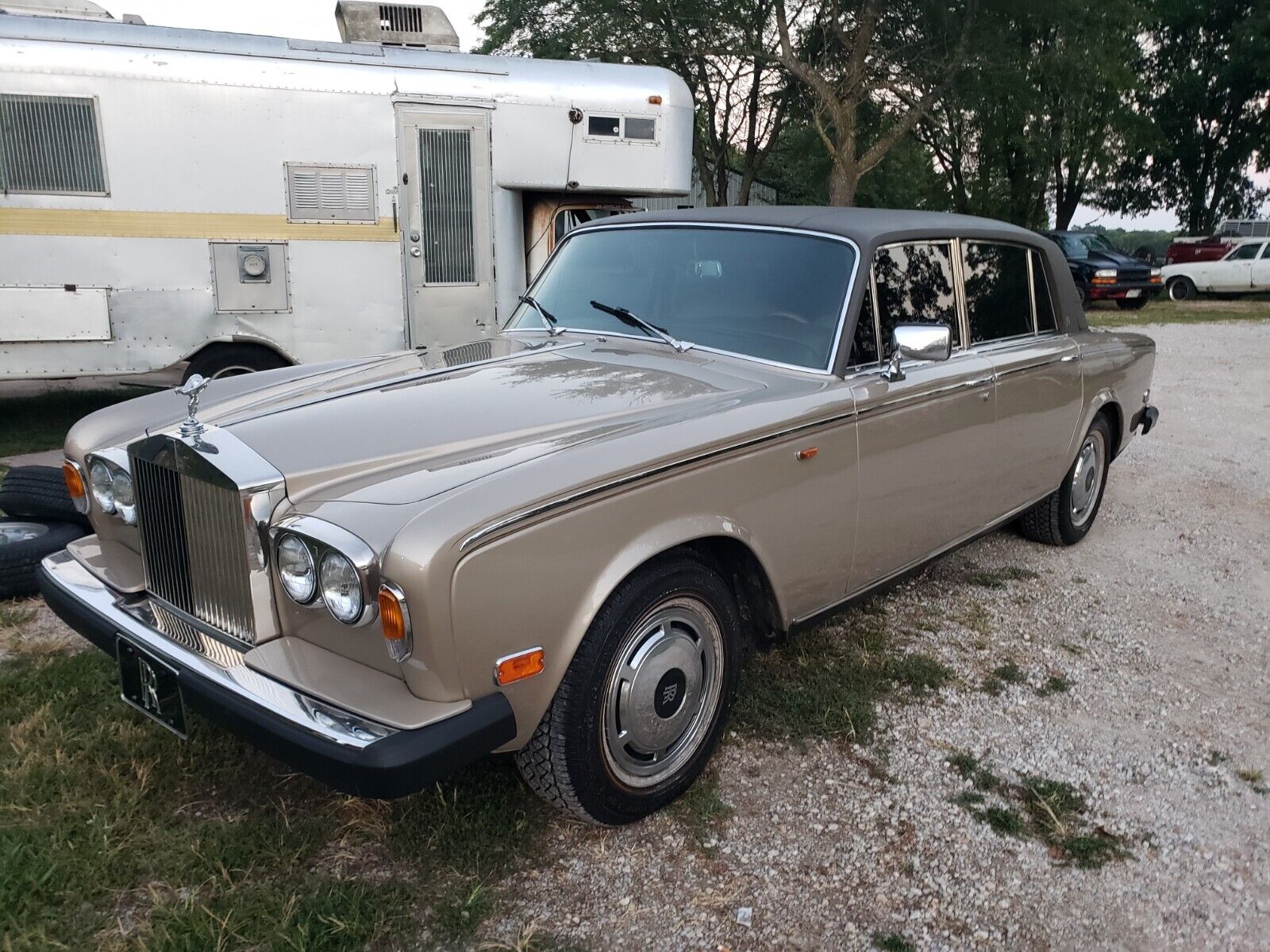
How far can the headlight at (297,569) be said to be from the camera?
2361 millimetres

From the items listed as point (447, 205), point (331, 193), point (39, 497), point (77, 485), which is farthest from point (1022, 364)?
point (331, 193)

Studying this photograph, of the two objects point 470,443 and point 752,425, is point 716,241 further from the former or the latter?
point 470,443

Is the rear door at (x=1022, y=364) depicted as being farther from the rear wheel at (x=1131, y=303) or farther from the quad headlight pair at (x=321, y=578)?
the rear wheel at (x=1131, y=303)

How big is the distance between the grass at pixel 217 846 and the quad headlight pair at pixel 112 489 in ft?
2.40

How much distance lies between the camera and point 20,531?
4500mm

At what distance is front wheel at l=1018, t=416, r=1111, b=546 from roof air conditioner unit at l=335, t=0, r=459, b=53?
5.73m

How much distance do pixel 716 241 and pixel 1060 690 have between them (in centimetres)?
217

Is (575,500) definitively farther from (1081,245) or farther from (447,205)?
(1081,245)

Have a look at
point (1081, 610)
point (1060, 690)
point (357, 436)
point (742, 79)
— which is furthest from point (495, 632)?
point (742, 79)

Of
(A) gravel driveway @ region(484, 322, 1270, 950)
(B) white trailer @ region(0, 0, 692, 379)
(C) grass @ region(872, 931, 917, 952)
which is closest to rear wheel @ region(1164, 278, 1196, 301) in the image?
(B) white trailer @ region(0, 0, 692, 379)

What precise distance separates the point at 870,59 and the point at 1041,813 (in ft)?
66.4

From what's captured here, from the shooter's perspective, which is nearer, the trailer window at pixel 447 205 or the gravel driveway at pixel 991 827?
the gravel driveway at pixel 991 827

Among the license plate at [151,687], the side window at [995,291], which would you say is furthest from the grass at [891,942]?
the side window at [995,291]

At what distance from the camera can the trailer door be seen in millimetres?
7602
